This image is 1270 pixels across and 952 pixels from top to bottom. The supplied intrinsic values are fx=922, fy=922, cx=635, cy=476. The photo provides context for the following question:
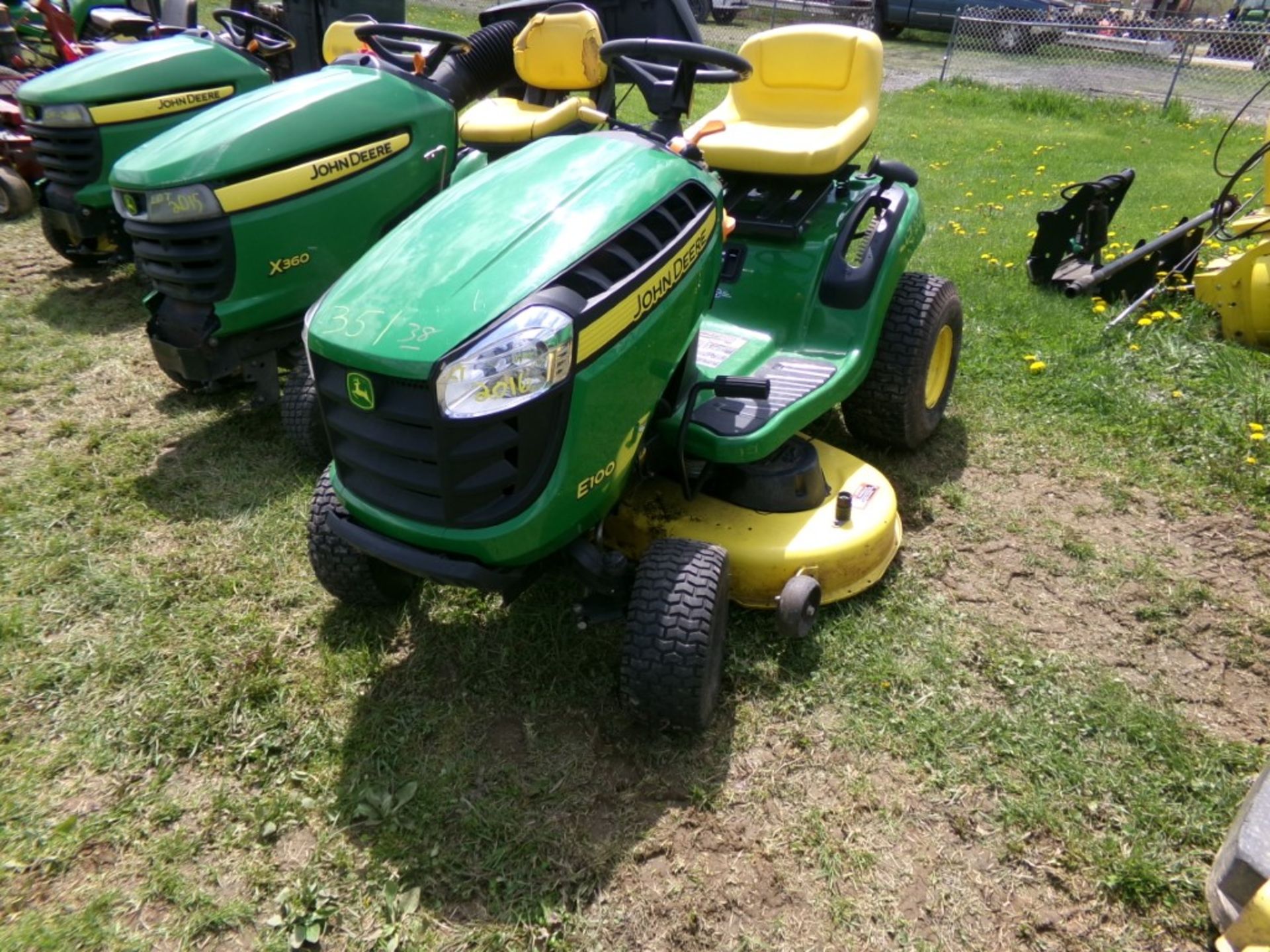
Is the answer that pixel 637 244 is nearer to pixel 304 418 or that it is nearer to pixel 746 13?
pixel 304 418

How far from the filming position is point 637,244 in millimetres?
2055

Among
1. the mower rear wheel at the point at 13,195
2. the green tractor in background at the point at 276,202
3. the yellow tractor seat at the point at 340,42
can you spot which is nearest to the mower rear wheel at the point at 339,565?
the green tractor in background at the point at 276,202

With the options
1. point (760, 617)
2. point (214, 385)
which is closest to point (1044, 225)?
point (760, 617)

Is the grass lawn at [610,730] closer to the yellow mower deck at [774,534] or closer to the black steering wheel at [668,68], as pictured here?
the yellow mower deck at [774,534]

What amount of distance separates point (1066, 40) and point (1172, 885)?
13.5m

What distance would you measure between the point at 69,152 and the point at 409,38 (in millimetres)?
1725

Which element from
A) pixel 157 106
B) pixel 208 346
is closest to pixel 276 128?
pixel 208 346

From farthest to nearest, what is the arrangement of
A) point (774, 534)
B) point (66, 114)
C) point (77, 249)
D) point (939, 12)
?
1. point (939, 12)
2. point (77, 249)
3. point (66, 114)
4. point (774, 534)

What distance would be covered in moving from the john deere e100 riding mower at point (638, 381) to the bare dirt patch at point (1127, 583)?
0.38 metres

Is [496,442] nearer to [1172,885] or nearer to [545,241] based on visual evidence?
[545,241]

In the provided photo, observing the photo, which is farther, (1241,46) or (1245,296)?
(1241,46)

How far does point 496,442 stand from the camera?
1801mm

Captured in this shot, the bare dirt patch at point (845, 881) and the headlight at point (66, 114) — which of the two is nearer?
the bare dirt patch at point (845, 881)

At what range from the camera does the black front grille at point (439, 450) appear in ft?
5.87
